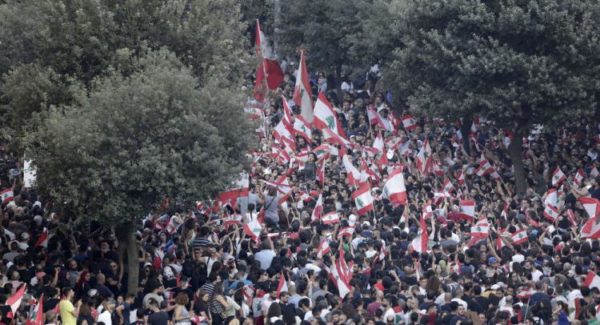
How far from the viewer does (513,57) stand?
3331cm

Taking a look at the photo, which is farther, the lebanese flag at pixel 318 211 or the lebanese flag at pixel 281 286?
the lebanese flag at pixel 318 211

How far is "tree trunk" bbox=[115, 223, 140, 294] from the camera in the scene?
78.6 ft

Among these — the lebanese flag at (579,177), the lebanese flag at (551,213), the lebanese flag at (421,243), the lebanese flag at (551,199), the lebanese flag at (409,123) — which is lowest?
the lebanese flag at (421,243)

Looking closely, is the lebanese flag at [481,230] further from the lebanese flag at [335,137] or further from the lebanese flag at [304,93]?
the lebanese flag at [304,93]

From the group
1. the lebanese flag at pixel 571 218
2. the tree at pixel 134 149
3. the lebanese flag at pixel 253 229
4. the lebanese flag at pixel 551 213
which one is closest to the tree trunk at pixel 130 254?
the tree at pixel 134 149

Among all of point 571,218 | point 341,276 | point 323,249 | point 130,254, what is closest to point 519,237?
point 571,218

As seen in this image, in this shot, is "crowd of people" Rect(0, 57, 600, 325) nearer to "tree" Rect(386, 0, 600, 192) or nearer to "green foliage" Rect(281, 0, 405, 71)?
"tree" Rect(386, 0, 600, 192)

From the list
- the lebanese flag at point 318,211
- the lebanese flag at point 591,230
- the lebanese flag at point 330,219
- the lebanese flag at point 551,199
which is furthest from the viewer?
the lebanese flag at point 551,199

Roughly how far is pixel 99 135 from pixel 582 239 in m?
9.94

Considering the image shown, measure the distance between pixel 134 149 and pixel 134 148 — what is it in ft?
0.08

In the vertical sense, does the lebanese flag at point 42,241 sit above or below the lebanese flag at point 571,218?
above

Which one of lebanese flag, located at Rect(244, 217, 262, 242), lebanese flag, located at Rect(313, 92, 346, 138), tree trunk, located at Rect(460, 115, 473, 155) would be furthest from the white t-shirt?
tree trunk, located at Rect(460, 115, 473, 155)

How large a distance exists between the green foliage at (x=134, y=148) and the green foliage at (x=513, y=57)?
1162 centimetres

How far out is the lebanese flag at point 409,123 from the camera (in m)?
38.4
